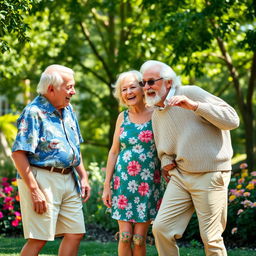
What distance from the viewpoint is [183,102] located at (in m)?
4.07

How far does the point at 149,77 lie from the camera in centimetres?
452

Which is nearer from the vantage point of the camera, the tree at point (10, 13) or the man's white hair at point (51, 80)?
the man's white hair at point (51, 80)

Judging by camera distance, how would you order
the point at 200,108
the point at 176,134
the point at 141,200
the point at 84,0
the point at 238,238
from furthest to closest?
the point at 84,0 < the point at 238,238 < the point at 141,200 < the point at 176,134 < the point at 200,108

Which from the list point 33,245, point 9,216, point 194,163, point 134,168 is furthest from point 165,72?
point 9,216

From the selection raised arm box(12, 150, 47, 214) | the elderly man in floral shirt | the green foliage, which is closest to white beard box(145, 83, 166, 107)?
the elderly man in floral shirt

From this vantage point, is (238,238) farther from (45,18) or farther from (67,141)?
(45,18)

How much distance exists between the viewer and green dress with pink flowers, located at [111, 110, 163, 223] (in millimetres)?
4770

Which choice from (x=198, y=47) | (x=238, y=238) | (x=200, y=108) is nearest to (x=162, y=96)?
(x=200, y=108)

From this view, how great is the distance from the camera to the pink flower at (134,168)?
15.7 ft

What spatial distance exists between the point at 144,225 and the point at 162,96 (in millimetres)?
1198

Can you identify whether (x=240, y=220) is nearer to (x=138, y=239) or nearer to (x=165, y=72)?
(x=138, y=239)

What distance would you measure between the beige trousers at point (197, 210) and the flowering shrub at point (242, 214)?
7.00ft

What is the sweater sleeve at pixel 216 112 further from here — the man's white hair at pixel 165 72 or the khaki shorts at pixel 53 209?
the khaki shorts at pixel 53 209

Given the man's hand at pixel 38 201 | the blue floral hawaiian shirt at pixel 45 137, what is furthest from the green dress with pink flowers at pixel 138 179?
the man's hand at pixel 38 201
